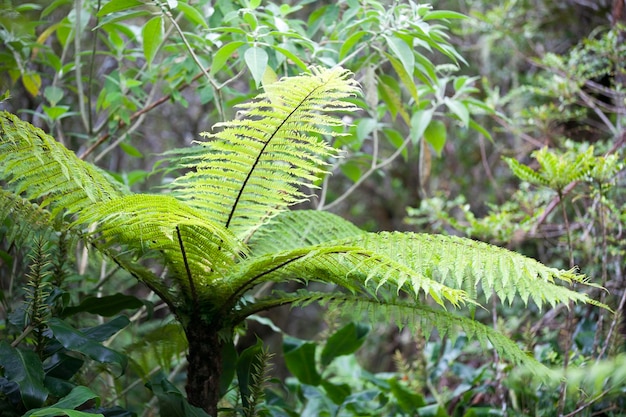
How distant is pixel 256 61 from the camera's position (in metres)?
1.28

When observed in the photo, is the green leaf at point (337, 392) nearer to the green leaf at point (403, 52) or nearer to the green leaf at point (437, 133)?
the green leaf at point (437, 133)

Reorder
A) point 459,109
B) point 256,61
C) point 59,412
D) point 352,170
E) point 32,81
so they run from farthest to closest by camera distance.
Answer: point 352,170
point 32,81
point 459,109
point 256,61
point 59,412

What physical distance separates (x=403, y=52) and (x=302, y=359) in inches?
37.7

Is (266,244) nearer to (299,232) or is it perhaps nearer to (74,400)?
(299,232)

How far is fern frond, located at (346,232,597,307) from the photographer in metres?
0.99

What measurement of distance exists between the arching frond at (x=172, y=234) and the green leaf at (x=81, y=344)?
180 millimetres

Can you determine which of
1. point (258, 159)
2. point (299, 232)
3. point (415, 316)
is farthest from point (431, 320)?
point (258, 159)

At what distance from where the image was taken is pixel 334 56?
176cm

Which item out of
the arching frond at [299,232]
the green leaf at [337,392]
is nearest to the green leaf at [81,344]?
the arching frond at [299,232]

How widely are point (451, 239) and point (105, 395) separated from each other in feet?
3.60

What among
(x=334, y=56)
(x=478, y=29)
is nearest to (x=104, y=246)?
(x=334, y=56)

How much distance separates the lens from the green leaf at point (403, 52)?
1390 mm

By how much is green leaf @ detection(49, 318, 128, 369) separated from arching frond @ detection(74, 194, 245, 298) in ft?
0.59

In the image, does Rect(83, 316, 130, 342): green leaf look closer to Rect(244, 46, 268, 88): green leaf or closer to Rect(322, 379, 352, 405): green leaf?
Rect(244, 46, 268, 88): green leaf
